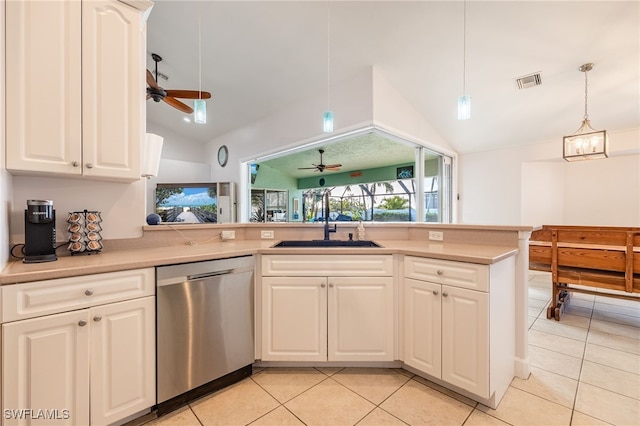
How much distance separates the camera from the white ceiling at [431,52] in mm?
2371

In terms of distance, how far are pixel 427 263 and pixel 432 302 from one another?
0.25m

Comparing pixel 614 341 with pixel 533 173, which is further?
pixel 533 173

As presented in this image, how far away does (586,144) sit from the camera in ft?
9.84

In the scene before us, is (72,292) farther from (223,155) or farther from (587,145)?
(223,155)

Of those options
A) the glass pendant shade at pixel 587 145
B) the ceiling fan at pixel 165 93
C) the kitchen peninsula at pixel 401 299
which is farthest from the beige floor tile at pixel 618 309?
the ceiling fan at pixel 165 93

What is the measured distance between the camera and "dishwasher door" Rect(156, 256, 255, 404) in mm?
1436

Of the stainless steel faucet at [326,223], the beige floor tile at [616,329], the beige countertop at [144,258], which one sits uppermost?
the stainless steel faucet at [326,223]

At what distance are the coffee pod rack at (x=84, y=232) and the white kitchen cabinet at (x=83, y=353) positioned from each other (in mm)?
540

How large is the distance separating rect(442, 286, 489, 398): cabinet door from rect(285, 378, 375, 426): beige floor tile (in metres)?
0.55

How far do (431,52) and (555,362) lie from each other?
3.08m

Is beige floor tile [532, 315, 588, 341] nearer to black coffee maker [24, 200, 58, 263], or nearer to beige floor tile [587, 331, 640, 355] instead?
beige floor tile [587, 331, 640, 355]

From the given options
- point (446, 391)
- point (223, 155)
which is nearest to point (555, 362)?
point (446, 391)

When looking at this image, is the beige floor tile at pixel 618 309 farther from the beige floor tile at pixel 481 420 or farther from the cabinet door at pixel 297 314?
the cabinet door at pixel 297 314

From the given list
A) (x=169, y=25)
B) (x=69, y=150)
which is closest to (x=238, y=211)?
(x=169, y=25)
